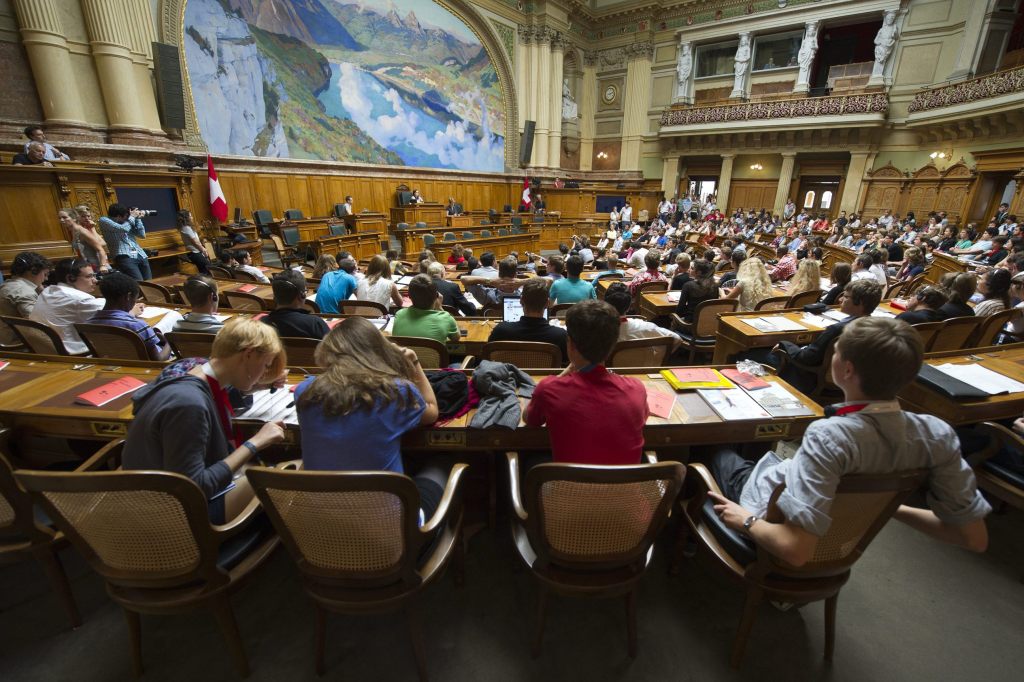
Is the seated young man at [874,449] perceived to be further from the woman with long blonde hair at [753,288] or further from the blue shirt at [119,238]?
the blue shirt at [119,238]

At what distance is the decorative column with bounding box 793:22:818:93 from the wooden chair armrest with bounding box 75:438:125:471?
20.7 metres

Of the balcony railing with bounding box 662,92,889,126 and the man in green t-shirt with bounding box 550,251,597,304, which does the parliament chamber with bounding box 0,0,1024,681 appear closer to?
the man in green t-shirt with bounding box 550,251,597,304

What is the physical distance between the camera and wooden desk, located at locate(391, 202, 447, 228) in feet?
39.8

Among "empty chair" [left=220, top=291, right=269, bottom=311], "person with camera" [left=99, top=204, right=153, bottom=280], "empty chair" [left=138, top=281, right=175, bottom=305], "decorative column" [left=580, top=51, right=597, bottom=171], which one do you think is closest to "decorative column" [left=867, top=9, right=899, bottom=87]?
"decorative column" [left=580, top=51, right=597, bottom=171]

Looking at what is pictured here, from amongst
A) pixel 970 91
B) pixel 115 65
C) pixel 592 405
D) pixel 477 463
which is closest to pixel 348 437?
pixel 592 405

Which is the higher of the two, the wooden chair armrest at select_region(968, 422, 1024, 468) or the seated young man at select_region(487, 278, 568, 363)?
the seated young man at select_region(487, 278, 568, 363)

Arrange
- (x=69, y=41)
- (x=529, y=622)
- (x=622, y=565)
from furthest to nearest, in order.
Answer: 1. (x=69, y=41)
2. (x=529, y=622)
3. (x=622, y=565)

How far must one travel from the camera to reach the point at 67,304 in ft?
10.8

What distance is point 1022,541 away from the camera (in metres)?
2.40

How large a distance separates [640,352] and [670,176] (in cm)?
1845

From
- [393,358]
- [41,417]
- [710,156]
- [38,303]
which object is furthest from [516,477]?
[710,156]

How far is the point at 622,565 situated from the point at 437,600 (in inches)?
36.2

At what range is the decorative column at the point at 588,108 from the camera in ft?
64.4

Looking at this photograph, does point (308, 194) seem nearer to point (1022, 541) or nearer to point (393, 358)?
point (393, 358)
